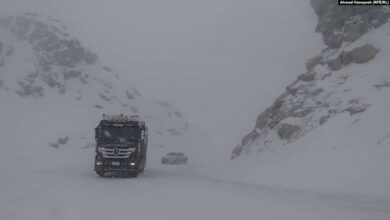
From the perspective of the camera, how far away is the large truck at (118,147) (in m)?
26.0

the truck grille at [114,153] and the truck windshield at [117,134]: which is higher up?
the truck windshield at [117,134]

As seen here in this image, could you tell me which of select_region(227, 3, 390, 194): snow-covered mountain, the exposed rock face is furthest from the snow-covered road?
the exposed rock face

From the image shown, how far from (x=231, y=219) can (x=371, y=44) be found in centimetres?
2168

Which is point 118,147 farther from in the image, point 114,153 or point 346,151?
point 346,151

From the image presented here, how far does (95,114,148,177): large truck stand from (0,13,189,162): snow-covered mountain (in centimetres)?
3822

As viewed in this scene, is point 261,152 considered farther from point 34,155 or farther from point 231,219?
point 34,155

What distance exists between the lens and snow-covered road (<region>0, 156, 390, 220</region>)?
12.8 meters

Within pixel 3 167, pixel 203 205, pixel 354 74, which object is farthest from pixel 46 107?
pixel 203 205

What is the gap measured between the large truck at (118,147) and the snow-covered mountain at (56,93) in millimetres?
38218

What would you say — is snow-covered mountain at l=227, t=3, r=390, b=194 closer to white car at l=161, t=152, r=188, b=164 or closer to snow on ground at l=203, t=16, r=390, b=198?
snow on ground at l=203, t=16, r=390, b=198

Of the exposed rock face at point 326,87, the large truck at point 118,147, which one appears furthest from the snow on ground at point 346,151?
the large truck at point 118,147

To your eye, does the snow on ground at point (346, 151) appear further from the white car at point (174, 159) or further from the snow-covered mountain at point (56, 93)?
the snow-covered mountain at point (56, 93)

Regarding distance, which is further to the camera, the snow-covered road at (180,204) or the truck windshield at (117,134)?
the truck windshield at (117,134)

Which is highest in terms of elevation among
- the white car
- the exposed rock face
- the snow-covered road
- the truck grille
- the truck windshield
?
the exposed rock face
